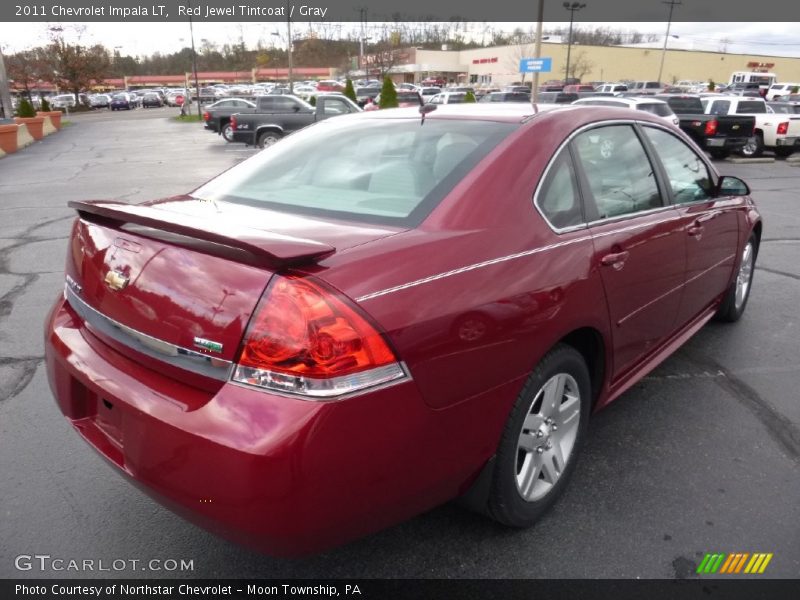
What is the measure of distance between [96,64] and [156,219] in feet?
205

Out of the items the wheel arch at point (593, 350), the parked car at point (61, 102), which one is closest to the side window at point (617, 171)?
the wheel arch at point (593, 350)

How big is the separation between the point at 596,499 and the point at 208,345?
1.86 meters

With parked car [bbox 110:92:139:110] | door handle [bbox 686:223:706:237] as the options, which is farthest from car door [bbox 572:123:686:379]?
parked car [bbox 110:92:139:110]

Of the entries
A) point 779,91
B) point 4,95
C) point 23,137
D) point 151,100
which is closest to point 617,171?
point 23,137

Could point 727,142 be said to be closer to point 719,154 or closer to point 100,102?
point 719,154

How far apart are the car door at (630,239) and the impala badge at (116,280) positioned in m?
1.79

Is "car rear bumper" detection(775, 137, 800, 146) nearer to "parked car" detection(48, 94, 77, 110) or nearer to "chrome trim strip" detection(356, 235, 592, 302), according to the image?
"chrome trim strip" detection(356, 235, 592, 302)

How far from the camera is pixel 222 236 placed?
1797mm

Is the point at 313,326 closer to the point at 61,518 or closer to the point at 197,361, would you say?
the point at 197,361

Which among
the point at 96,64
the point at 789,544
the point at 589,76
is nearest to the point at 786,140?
the point at 789,544

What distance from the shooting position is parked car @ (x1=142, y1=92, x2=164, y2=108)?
59.3 meters

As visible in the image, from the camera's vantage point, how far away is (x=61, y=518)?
257 centimetres

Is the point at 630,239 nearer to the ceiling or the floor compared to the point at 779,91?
nearer to the floor
